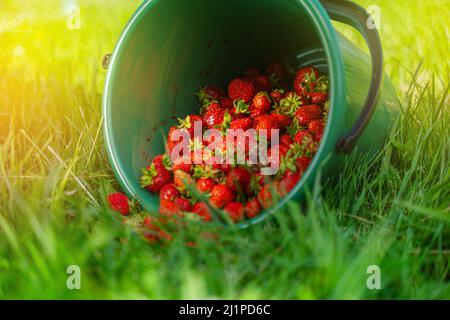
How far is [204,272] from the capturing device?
1138 millimetres

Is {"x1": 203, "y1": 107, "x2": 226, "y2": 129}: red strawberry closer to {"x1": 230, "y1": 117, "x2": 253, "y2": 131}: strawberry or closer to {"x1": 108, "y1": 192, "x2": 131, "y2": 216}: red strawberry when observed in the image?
{"x1": 230, "y1": 117, "x2": 253, "y2": 131}: strawberry

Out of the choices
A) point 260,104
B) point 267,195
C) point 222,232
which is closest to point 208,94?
point 260,104

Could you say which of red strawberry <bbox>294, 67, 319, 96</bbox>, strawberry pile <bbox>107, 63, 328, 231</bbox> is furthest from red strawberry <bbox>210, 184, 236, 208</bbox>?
red strawberry <bbox>294, 67, 319, 96</bbox>

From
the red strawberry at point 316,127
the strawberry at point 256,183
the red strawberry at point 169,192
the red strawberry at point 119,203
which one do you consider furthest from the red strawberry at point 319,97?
the red strawberry at point 119,203

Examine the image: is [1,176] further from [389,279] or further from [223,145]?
[389,279]

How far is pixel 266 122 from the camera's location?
5.20 ft

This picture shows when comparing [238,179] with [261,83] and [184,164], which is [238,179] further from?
[261,83]

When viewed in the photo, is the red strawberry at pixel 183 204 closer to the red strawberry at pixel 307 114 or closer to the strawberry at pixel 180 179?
the strawberry at pixel 180 179

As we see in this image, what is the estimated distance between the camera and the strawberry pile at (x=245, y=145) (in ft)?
4.56

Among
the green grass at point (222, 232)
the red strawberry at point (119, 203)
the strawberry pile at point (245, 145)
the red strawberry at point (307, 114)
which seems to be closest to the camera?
the green grass at point (222, 232)

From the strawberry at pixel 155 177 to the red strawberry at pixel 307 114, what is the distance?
350 millimetres

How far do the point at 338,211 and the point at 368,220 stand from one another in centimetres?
9
